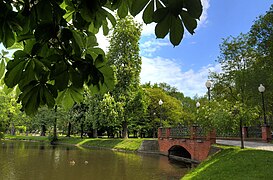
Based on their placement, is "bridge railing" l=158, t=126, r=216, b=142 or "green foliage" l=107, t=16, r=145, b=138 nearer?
"bridge railing" l=158, t=126, r=216, b=142

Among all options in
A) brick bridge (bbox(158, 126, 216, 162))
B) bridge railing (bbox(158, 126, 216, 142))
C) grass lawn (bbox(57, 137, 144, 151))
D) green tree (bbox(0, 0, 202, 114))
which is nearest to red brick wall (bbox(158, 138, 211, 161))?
brick bridge (bbox(158, 126, 216, 162))

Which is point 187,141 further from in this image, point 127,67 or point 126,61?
point 126,61

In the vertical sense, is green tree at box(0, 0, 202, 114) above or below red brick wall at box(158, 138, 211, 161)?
above

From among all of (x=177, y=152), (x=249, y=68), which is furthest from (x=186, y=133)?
(x=249, y=68)

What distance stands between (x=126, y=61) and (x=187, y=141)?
1725 centimetres

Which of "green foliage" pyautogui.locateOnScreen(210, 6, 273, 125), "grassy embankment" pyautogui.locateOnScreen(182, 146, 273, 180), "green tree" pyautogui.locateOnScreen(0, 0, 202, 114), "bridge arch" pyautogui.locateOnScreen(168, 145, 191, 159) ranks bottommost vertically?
"bridge arch" pyautogui.locateOnScreen(168, 145, 191, 159)

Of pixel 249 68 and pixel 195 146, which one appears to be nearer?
pixel 195 146

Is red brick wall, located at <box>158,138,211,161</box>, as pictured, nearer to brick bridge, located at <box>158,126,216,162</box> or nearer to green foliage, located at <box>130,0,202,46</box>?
brick bridge, located at <box>158,126,216,162</box>

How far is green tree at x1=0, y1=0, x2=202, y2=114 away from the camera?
114cm

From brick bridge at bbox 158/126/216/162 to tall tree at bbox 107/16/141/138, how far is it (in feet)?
28.8

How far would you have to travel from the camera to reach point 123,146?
34531 mm

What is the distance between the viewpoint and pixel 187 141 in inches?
977

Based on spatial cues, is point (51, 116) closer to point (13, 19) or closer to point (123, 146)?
point (123, 146)

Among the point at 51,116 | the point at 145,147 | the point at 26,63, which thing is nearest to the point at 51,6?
the point at 26,63
